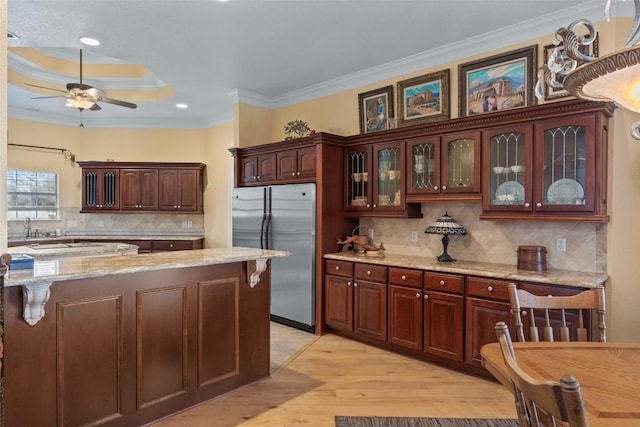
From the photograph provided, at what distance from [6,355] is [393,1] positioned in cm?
336

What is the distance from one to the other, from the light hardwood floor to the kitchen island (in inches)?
6.3

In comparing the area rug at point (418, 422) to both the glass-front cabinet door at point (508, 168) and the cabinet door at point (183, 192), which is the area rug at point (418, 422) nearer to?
the glass-front cabinet door at point (508, 168)

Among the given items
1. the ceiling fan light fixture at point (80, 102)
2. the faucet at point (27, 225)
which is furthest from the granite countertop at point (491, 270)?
the faucet at point (27, 225)

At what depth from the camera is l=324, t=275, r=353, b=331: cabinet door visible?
4.07 m

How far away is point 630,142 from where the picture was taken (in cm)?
291

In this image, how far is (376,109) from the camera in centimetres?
446

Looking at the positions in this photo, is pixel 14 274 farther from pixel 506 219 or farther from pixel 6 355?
pixel 506 219

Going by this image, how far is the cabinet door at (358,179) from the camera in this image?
4250 mm

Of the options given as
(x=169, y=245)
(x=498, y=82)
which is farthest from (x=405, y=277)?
(x=169, y=245)

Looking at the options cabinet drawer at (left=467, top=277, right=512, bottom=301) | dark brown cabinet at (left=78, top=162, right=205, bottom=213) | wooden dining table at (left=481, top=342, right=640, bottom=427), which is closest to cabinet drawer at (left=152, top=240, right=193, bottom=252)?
dark brown cabinet at (left=78, top=162, right=205, bottom=213)

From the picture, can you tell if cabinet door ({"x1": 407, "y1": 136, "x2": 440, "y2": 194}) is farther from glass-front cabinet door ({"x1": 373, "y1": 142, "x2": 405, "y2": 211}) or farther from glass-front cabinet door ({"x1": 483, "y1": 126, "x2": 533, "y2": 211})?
glass-front cabinet door ({"x1": 483, "y1": 126, "x2": 533, "y2": 211})

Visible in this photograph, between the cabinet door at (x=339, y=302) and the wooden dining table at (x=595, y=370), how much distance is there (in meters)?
2.43

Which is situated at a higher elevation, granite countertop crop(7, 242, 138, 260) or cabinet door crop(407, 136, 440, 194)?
cabinet door crop(407, 136, 440, 194)

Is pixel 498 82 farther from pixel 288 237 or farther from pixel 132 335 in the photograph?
pixel 132 335
